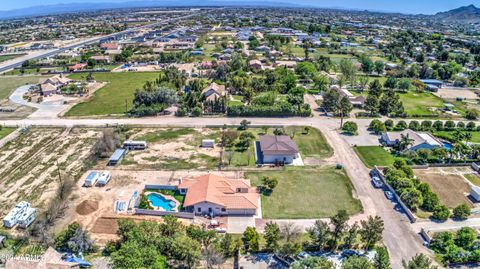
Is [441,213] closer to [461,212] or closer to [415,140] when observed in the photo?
[461,212]

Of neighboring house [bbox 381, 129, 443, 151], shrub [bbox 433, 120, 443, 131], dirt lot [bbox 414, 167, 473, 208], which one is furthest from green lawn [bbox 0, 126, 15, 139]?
shrub [bbox 433, 120, 443, 131]

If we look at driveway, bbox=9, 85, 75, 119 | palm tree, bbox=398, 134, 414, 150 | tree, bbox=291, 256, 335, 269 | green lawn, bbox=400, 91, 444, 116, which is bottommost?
driveway, bbox=9, 85, 75, 119

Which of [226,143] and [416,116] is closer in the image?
[226,143]

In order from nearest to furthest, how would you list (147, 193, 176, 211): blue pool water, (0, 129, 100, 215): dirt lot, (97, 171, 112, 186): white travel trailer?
(147, 193, 176, 211): blue pool water
(0, 129, 100, 215): dirt lot
(97, 171, 112, 186): white travel trailer

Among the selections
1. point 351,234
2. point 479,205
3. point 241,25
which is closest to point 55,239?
point 351,234

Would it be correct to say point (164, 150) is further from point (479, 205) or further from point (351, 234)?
point (479, 205)

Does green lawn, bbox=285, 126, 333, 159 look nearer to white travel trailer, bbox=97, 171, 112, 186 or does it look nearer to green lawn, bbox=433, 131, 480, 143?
green lawn, bbox=433, 131, 480, 143

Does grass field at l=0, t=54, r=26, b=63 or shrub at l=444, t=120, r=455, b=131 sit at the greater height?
shrub at l=444, t=120, r=455, b=131
